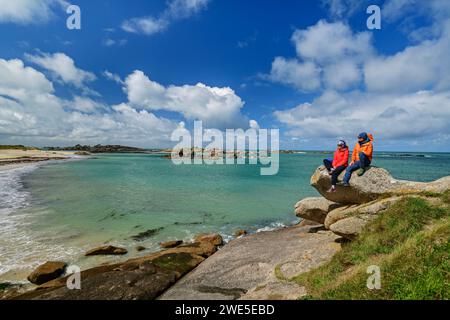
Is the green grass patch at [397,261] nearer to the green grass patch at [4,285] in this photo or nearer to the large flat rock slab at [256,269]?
the large flat rock slab at [256,269]

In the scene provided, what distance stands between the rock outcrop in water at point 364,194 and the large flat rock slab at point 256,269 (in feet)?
3.90

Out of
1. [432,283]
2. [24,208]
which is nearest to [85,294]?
[432,283]

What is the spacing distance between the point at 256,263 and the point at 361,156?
25.1ft

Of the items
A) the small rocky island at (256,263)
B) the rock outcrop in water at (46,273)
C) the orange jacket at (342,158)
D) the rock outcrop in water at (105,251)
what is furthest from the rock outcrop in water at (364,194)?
the rock outcrop in water at (46,273)

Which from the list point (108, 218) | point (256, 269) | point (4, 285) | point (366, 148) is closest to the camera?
point (256, 269)

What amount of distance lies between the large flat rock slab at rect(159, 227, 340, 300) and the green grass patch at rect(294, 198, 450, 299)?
3.38 feet

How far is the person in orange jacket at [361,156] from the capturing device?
1149 centimetres

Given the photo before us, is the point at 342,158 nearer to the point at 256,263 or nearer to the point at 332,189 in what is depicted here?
the point at 332,189

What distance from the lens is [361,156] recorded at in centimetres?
1162

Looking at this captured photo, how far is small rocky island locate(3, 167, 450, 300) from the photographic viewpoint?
829 cm

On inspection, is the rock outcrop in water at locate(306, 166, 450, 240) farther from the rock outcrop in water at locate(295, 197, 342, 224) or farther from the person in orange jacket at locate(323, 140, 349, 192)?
the person in orange jacket at locate(323, 140, 349, 192)

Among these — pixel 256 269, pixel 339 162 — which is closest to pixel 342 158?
pixel 339 162
